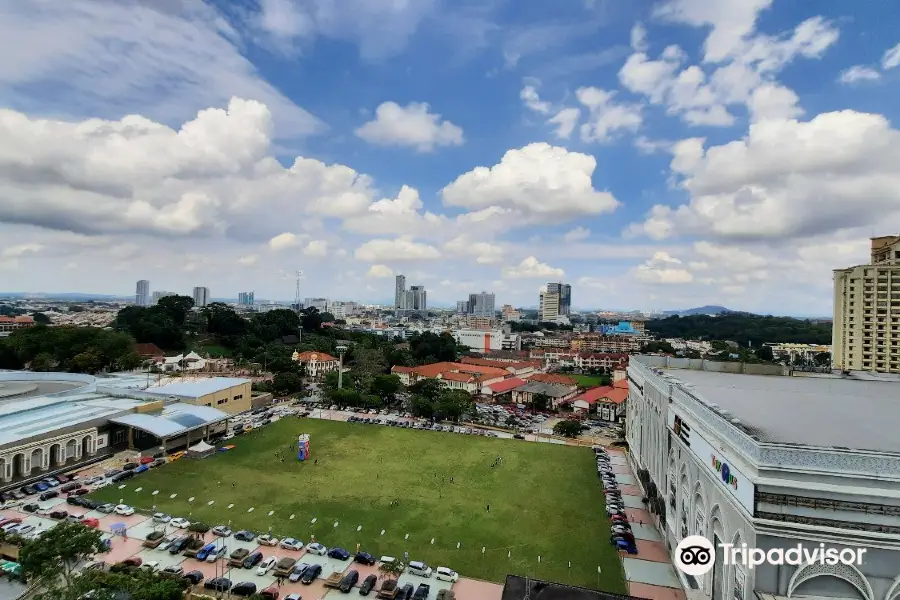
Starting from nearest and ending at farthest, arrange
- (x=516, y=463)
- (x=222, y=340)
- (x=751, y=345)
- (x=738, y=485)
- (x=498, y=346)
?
1. (x=738, y=485)
2. (x=516, y=463)
3. (x=222, y=340)
4. (x=498, y=346)
5. (x=751, y=345)

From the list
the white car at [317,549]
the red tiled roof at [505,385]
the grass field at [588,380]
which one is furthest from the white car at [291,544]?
the grass field at [588,380]

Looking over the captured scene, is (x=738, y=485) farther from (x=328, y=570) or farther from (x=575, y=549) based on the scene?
(x=328, y=570)

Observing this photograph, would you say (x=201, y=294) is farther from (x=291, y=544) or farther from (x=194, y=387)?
(x=291, y=544)

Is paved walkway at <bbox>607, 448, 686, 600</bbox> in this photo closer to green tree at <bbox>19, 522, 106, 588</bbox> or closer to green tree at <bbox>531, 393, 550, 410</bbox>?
green tree at <bbox>19, 522, 106, 588</bbox>

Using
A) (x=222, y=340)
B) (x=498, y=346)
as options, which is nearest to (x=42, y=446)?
(x=222, y=340)

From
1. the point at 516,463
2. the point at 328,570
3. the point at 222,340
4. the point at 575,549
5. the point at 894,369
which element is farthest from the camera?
the point at 222,340

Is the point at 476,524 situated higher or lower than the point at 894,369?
lower

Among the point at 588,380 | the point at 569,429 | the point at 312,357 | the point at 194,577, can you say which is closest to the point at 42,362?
the point at 312,357
